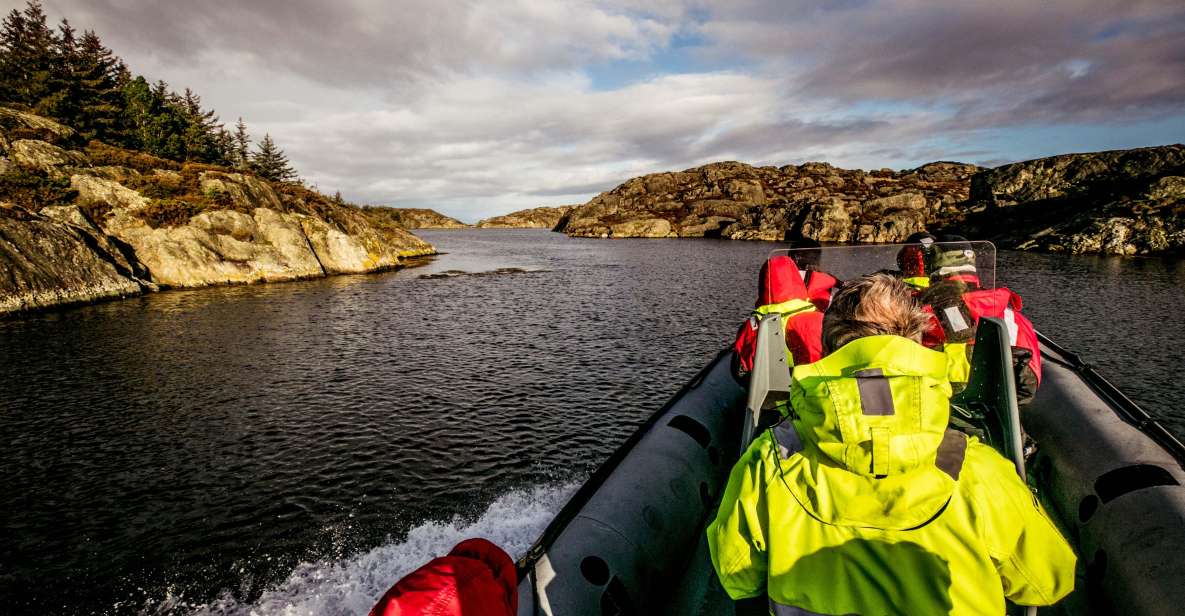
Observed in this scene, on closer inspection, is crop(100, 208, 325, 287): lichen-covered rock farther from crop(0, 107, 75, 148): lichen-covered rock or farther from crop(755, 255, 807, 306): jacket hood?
crop(755, 255, 807, 306): jacket hood

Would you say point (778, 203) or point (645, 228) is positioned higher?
point (778, 203)

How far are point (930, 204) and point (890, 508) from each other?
13566 cm

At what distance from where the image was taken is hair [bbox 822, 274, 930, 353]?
246cm

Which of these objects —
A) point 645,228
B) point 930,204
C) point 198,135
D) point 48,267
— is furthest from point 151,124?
point 930,204

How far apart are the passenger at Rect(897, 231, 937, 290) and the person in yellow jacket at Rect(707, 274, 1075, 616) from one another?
6.26 metres

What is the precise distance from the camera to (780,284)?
6363 millimetres

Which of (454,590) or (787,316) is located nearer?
(454,590)

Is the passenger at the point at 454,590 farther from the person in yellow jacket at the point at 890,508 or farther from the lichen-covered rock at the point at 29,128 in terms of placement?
the lichen-covered rock at the point at 29,128

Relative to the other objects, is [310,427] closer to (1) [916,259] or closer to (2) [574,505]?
(2) [574,505]

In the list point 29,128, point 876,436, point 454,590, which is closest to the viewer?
point 876,436

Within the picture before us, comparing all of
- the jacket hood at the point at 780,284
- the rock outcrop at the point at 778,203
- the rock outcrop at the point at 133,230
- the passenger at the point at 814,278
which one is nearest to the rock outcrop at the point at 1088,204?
the rock outcrop at the point at 778,203

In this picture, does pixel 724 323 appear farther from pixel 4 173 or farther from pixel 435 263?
pixel 4 173

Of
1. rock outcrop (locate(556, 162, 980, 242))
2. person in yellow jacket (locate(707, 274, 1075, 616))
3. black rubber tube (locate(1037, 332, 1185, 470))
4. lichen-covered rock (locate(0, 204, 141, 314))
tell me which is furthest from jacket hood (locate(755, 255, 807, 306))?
rock outcrop (locate(556, 162, 980, 242))

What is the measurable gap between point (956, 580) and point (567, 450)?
9337 mm
